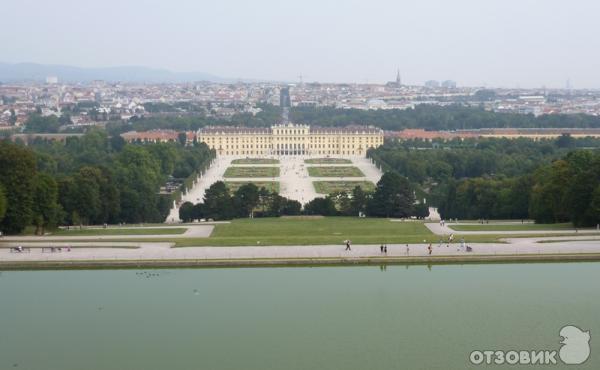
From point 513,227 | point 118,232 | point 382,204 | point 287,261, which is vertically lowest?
point 382,204

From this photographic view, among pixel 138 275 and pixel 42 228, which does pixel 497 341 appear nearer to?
pixel 138 275

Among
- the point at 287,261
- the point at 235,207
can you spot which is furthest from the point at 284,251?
the point at 235,207

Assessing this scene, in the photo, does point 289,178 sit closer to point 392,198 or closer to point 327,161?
point 327,161

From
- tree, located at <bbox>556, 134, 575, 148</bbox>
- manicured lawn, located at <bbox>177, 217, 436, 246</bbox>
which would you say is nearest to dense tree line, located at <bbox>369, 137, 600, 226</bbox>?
manicured lawn, located at <bbox>177, 217, 436, 246</bbox>

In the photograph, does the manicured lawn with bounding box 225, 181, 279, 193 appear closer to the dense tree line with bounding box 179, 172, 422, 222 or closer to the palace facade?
the dense tree line with bounding box 179, 172, 422, 222

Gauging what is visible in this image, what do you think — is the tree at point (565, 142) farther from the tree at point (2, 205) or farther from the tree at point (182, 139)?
the tree at point (2, 205)

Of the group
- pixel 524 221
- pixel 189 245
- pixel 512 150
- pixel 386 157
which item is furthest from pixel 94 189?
pixel 512 150

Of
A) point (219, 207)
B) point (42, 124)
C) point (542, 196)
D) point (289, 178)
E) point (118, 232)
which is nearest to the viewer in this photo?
point (118, 232)
